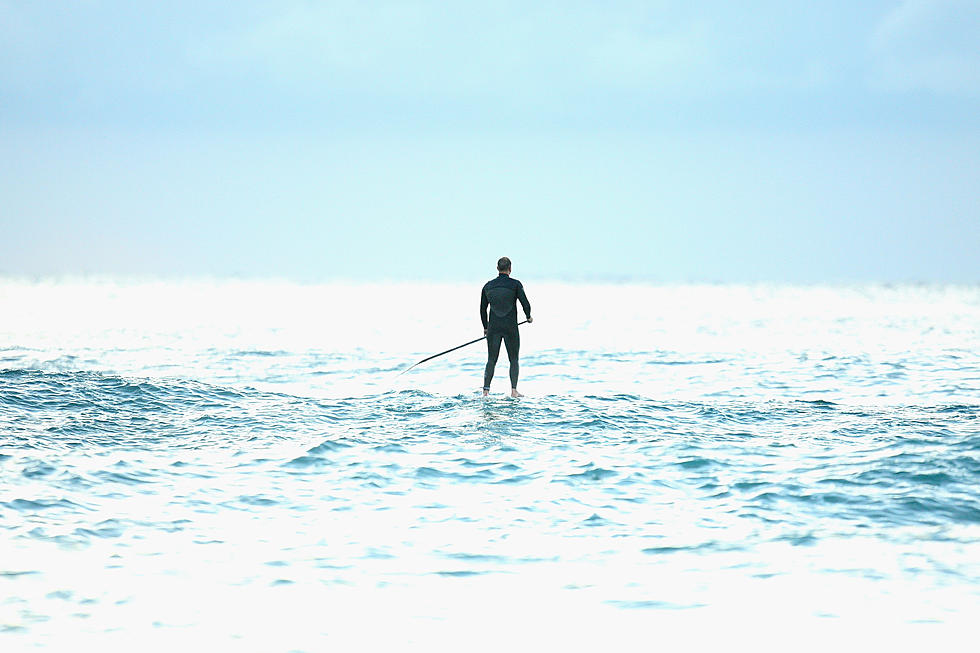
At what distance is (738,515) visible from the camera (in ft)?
33.4

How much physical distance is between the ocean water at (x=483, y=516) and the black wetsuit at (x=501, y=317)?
796mm

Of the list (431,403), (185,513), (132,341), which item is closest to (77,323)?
(132,341)

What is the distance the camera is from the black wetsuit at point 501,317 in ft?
58.7

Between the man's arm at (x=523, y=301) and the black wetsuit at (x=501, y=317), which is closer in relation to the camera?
the man's arm at (x=523, y=301)

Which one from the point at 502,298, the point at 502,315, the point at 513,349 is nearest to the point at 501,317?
the point at 502,315

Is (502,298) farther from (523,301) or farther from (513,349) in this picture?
(513,349)

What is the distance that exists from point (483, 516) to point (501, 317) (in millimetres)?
8128

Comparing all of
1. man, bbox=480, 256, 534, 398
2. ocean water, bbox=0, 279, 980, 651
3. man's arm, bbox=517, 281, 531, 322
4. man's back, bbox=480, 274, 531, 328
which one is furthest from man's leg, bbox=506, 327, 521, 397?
man's arm, bbox=517, 281, 531, 322

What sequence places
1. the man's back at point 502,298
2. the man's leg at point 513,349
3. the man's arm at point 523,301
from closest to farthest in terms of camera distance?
the man's arm at point 523,301 → the man's back at point 502,298 → the man's leg at point 513,349

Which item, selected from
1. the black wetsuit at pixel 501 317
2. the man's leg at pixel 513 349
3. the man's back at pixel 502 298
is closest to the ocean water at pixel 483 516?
the man's leg at pixel 513 349

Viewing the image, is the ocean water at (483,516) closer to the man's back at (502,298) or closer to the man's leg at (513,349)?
the man's leg at (513,349)

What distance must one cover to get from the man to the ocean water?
81cm

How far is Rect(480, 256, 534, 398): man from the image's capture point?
1789 cm

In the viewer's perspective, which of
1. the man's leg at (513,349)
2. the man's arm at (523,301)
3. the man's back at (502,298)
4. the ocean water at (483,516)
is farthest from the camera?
the man's leg at (513,349)
